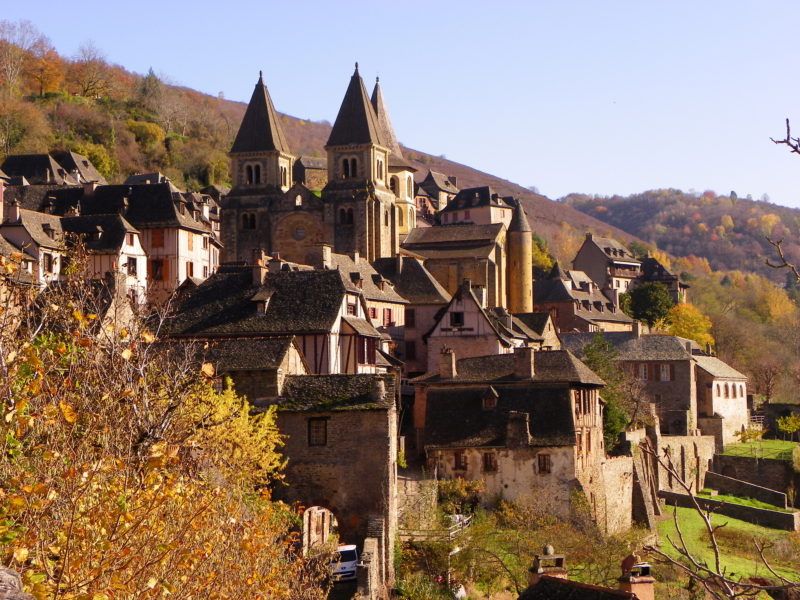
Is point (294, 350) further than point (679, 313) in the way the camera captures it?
No

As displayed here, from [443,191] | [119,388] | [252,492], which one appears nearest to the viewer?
[119,388]

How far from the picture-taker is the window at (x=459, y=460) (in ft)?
147

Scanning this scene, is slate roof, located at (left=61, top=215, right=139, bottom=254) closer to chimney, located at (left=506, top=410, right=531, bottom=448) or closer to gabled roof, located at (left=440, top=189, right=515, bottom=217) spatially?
chimney, located at (left=506, top=410, right=531, bottom=448)

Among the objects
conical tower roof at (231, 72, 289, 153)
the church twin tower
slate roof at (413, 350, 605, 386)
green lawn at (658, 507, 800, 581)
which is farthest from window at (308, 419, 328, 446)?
conical tower roof at (231, 72, 289, 153)

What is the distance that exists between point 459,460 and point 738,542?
49.1 feet

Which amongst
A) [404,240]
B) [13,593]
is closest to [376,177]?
[404,240]

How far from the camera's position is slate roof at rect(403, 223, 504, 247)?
86562 millimetres

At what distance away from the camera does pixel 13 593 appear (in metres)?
8.18

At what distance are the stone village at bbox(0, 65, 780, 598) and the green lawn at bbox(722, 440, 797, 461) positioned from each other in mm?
1308

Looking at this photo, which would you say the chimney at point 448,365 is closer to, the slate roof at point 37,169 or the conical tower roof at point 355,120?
the conical tower roof at point 355,120

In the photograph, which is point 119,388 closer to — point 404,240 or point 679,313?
point 404,240

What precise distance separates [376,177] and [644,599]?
60817mm

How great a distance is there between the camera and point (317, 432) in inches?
1341

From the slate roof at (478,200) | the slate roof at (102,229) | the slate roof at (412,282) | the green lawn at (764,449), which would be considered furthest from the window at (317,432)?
the slate roof at (478,200)
